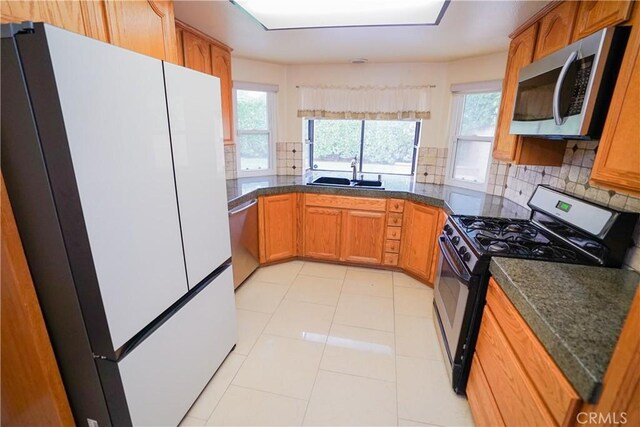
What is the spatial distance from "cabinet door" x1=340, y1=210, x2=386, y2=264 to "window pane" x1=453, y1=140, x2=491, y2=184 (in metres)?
1.03

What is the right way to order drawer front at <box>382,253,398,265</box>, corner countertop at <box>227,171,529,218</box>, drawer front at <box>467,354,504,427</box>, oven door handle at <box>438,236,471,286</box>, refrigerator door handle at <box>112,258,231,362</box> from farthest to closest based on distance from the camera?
1. drawer front at <box>382,253,398,265</box>
2. corner countertop at <box>227,171,529,218</box>
3. oven door handle at <box>438,236,471,286</box>
4. drawer front at <box>467,354,504,427</box>
5. refrigerator door handle at <box>112,258,231,362</box>

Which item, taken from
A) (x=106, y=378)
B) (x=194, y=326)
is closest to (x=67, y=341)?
(x=106, y=378)

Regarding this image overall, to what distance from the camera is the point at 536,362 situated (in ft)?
3.20

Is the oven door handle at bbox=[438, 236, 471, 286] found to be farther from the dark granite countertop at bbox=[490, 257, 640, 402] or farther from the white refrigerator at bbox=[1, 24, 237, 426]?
the white refrigerator at bbox=[1, 24, 237, 426]

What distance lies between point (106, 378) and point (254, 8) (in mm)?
1970

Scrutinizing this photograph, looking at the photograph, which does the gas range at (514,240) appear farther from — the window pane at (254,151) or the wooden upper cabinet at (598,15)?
the window pane at (254,151)

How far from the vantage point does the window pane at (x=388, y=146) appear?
11.5 ft

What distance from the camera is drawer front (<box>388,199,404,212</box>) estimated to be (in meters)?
2.88

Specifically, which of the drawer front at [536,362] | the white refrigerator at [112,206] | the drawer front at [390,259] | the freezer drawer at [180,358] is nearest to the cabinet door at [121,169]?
the white refrigerator at [112,206]

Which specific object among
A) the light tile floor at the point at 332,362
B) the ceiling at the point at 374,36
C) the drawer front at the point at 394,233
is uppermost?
the ceiling at the point at 374,36

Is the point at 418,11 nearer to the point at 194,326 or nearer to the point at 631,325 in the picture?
the point at 631,325

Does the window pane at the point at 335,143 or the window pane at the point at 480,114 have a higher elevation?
the window pane at the point at 480,114

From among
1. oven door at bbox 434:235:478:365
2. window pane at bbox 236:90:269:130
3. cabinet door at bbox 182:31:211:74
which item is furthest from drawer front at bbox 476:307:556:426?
window pane at bbox 236:90:269:130

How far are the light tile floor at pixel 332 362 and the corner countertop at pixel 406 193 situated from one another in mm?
870
